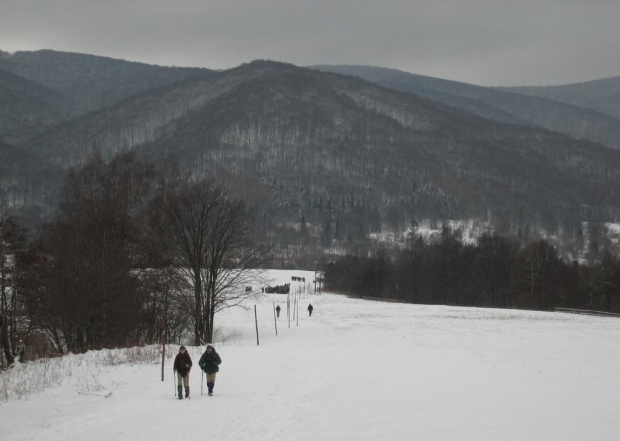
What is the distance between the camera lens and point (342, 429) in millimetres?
14266

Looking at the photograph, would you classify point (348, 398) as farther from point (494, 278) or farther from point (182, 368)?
point (494, 278)

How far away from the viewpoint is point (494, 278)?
10556 cm

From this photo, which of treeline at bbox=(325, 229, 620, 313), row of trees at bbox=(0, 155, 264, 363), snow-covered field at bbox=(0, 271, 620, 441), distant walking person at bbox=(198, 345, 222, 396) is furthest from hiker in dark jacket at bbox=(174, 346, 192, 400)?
treeline at bbox=(325, 229, 620, 313)

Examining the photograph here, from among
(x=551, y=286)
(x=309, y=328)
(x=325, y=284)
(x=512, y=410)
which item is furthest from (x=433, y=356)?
(x=325, y=284)

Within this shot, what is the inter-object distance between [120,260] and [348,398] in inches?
818

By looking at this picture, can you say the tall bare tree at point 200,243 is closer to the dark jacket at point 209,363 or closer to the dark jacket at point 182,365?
the dark jacket at point 209,363

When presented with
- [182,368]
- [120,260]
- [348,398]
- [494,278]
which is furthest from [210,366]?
[494,278]

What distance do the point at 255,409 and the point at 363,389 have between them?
514cm

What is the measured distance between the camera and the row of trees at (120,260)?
31.8 m

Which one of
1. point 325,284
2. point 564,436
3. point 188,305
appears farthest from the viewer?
point 325,284

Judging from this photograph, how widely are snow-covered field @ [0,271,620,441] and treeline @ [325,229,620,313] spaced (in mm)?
62199

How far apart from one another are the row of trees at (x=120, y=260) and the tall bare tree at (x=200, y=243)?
8 cm

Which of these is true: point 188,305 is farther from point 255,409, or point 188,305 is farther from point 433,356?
point 255,409

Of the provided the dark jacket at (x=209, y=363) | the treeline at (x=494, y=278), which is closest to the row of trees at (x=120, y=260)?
the dark jacket at (x=209, y=363)
